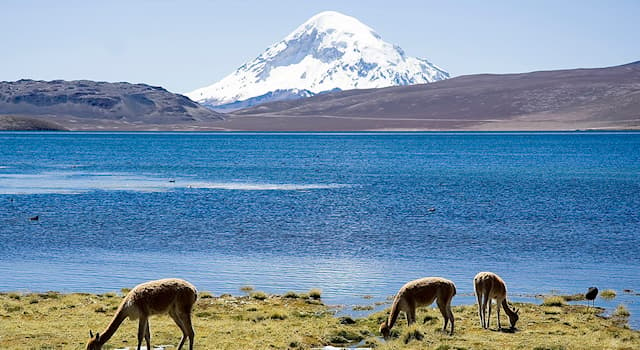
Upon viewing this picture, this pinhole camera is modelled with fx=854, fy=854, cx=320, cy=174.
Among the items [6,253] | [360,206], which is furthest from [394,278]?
[360,206]

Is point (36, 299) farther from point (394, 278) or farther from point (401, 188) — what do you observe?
point (401, 188)

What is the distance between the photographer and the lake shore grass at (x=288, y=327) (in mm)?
14086

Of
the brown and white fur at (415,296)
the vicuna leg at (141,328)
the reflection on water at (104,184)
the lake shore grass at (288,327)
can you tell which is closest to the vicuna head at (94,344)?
the vicuna leg at (141,328)

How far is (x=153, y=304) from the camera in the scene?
40.8ft

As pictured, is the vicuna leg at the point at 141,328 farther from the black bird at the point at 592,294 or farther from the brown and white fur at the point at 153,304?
the black bird at the point at 592,294

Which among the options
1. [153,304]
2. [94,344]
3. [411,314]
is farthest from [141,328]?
[411,314]

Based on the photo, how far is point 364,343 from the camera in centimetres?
1449

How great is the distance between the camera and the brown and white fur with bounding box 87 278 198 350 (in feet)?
40.7

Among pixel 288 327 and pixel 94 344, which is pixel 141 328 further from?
pixel 288 327

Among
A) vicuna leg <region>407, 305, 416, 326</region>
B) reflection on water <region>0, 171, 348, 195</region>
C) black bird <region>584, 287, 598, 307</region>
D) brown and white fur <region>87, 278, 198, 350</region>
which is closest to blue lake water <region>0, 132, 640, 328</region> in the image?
reflection on water <region>0, 171, 348, 195</region>

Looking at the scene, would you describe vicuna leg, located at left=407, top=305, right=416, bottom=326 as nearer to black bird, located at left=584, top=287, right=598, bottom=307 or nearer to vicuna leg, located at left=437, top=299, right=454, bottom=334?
vicuna leg, located at left=437, top=299, right=454, bottom=334

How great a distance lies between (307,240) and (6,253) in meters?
9.59

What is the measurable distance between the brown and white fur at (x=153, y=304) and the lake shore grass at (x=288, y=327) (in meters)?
1.23

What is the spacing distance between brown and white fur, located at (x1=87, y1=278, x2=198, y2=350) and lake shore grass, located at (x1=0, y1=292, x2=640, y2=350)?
1228 millimetres
